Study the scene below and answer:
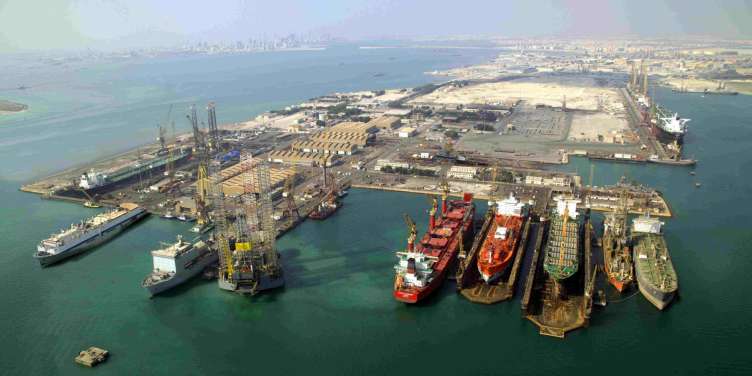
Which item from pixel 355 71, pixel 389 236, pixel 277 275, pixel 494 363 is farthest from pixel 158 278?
pixel 355 71

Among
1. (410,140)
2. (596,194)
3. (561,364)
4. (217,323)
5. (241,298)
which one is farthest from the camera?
(410,140)

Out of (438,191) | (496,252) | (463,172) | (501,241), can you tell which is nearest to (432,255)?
(496,252)

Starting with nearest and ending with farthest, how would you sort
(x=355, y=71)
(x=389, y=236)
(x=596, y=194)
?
(x=389, y=236) → (x=596, y=194) → (x=355, y=71)

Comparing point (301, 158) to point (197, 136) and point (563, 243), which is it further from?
point (563, 243)

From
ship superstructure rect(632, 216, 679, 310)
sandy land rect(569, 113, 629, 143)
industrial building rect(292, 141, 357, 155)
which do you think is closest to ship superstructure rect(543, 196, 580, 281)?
ship superstructure rect(632, 216, 679, 310)

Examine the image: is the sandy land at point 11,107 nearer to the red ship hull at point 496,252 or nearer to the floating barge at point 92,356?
the floating barge at point 92,356

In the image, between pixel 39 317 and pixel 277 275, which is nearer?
pixel 39 317

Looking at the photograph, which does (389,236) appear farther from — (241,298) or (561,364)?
(561,364)
